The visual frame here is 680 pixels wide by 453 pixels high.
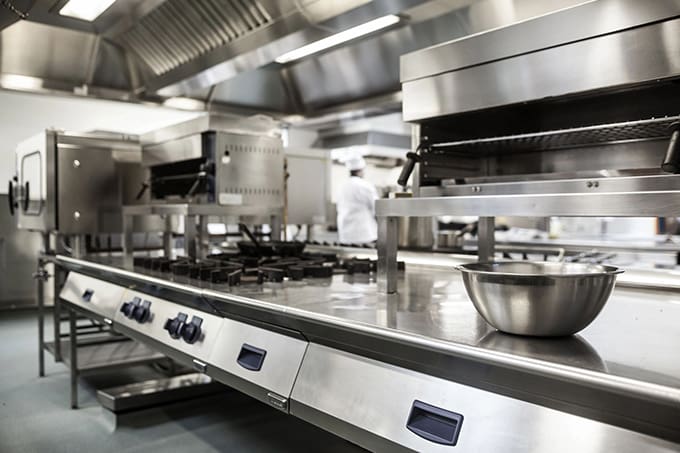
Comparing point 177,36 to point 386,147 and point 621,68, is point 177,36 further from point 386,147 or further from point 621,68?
point 386,147

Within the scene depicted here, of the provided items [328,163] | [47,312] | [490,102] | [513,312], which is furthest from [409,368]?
[47,312]

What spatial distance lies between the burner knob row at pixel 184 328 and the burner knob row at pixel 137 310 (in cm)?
19

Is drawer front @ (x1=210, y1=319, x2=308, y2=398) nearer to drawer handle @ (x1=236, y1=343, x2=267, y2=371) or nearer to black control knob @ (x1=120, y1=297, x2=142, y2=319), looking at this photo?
drawer handle @ (x1=236, y1=343, x2=267, y2=371)

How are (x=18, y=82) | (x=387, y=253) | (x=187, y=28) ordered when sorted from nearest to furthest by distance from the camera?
1. (x=387, y=253)
2. (x=187, y=28)
3. (x=18, y=82)

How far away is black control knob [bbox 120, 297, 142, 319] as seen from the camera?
1854mm

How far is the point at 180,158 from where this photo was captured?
8.63 ft

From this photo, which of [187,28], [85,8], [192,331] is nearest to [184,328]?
[192,331]

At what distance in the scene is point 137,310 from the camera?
5.97ft

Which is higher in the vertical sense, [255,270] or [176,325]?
[255,270]

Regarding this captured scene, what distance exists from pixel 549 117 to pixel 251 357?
1213 millimetres

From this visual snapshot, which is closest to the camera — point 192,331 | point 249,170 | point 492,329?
point 492,329

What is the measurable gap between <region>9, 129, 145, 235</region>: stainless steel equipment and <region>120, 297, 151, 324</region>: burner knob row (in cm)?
167

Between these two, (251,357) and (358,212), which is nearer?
(251,357)

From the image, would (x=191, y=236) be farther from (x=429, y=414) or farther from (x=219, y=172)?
(x=429, y=414)
